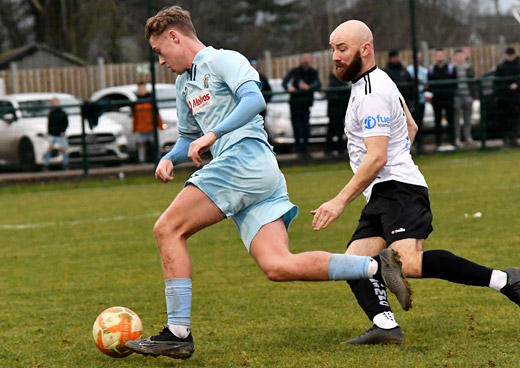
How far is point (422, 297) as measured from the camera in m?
6.79

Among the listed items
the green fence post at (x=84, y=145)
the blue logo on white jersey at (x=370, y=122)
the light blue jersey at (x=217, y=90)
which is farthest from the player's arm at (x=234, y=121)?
the green fence post at (x=84, y=145)

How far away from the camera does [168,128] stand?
1834 cm

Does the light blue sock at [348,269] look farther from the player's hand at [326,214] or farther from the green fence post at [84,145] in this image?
the green fence post at [84,145]

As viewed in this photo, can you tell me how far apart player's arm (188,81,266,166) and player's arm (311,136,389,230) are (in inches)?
22.4

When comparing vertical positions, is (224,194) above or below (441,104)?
below

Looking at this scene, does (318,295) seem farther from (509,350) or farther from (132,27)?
(132,27)

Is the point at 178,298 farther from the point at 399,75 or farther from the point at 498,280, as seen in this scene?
the point at 399,75

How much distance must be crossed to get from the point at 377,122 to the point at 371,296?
0.99 m

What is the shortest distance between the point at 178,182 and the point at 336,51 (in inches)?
475

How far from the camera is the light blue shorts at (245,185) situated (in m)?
5.11

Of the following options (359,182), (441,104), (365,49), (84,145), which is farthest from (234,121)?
(441,104)

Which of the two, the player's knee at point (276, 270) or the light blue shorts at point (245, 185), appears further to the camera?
the light blue shorts at point (245, 185)

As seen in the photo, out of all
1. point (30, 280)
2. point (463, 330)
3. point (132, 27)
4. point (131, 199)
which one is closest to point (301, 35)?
point (132, 27)

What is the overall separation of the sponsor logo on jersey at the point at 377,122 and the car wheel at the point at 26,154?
13.8 meters
